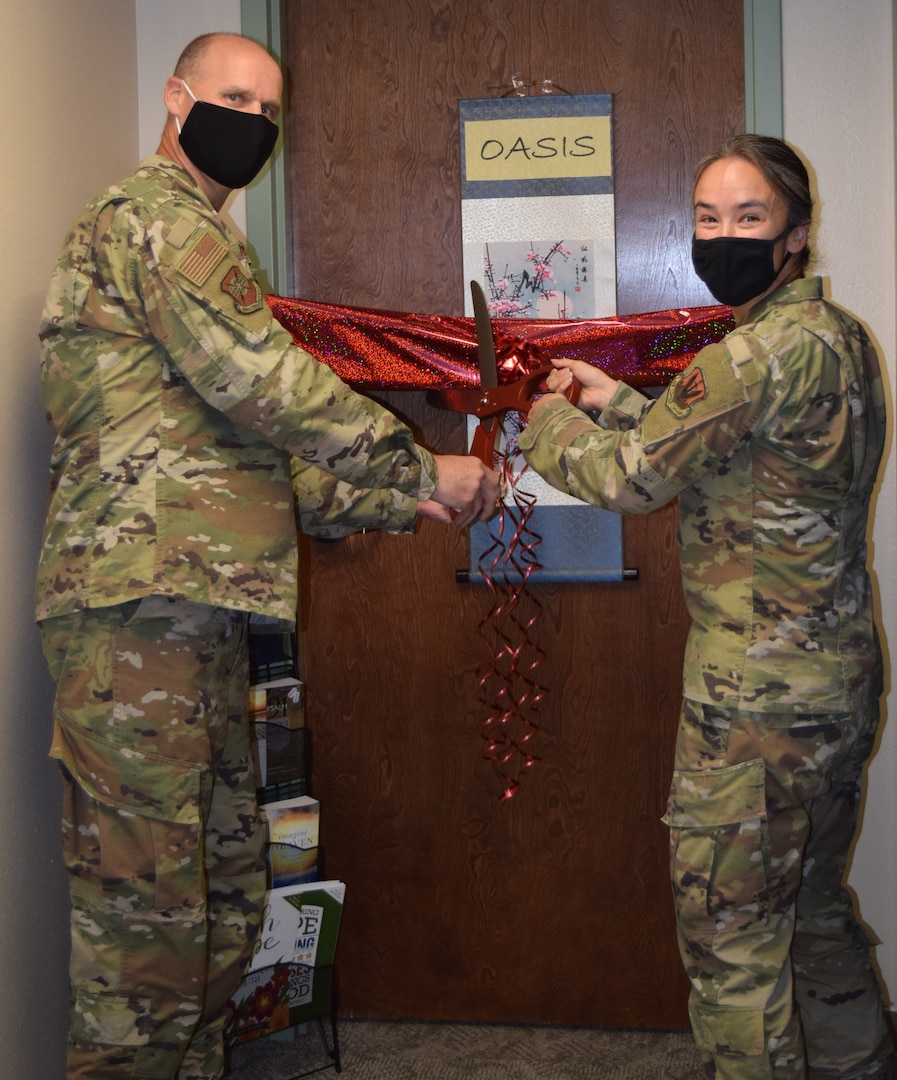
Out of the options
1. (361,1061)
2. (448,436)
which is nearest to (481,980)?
(361,1061)

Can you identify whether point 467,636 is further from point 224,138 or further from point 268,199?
point 224,138

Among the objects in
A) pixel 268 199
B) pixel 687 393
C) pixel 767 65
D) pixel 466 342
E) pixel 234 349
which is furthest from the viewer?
pixel 268 199

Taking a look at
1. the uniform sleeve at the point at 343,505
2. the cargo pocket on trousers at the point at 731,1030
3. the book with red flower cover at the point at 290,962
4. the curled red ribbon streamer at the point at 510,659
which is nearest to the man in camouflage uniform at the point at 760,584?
the cargo pocket on trousers at the point at 731,1030

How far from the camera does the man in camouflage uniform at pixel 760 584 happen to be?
Result: 1643 mm

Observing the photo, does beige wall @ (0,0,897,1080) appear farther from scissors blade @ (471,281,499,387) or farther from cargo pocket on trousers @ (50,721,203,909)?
scissors blade @ (471,281,499,387)

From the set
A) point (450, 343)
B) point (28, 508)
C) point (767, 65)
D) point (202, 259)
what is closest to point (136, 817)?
point (28, 508)

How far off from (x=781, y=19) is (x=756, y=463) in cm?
116

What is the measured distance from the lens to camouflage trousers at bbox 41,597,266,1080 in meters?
1.59

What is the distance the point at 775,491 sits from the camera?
167 centimetres

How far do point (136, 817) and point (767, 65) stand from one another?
192 centimetres

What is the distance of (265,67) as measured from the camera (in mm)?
1743

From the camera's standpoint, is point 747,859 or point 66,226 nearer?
point 747,859

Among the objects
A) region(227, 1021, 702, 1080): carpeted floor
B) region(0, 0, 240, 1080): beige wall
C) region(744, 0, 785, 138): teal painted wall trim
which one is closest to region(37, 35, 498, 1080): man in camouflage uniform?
region(0, 0, 240, 1080): beige wall

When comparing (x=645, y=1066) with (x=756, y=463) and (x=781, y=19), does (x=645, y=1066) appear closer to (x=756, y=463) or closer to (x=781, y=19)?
(x=756, y=463)
